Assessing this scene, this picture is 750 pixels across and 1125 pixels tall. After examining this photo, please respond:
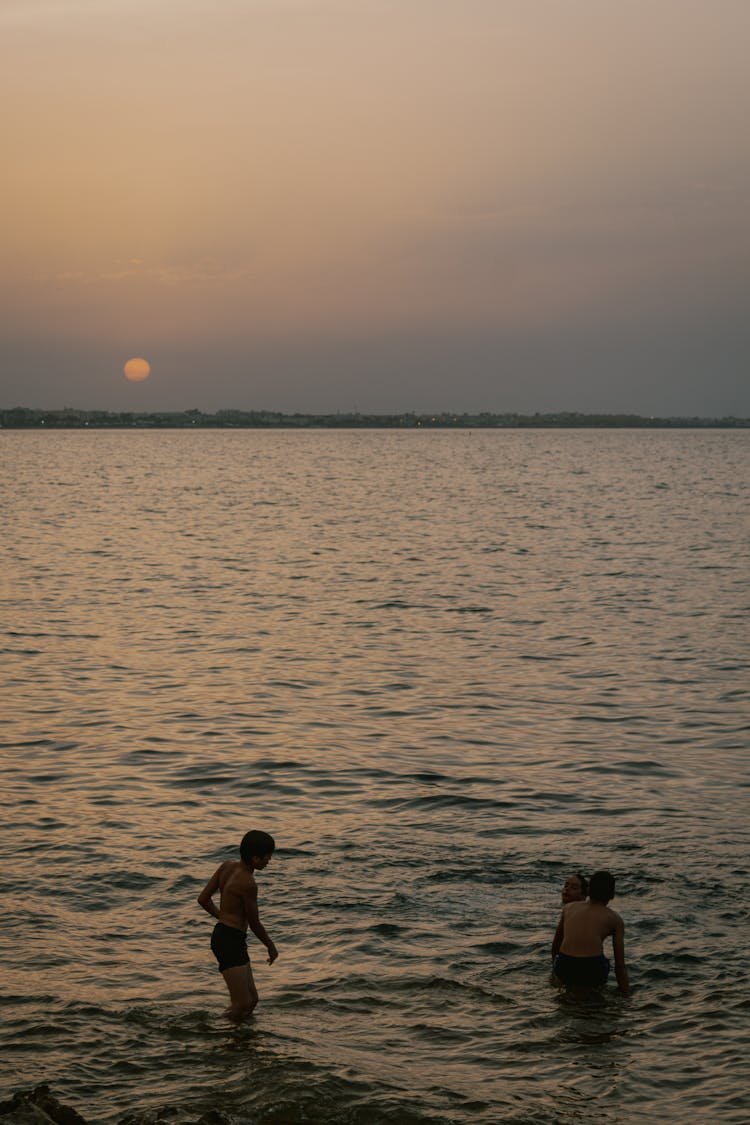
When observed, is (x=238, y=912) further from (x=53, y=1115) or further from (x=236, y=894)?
(x=53, y=1115)

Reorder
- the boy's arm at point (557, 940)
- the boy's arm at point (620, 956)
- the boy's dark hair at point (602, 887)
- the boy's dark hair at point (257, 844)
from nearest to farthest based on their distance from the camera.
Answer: the boy's dark hair at point (257, 844)
the boy's dark hair at point (602, 887)
the boy's arm at point (620, 956)
the boy's arm at point (557, 940)

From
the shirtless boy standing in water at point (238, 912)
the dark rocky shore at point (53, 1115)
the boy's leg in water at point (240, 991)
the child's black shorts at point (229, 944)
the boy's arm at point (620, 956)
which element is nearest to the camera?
the dark rocky shore at point (53, 1115)

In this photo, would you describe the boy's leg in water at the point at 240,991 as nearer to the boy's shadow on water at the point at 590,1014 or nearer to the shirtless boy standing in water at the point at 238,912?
the shirtless boy standing in water at the point at 238,912

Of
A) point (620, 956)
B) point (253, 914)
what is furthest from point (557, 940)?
point (253, 914)

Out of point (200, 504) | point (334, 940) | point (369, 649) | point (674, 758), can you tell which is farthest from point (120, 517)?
point (334, 940)

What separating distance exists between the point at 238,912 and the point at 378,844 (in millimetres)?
6544

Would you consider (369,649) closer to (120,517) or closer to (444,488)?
(120,517)

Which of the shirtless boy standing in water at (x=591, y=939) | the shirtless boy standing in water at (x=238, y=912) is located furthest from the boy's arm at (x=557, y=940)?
the shirtless boy standing in water at (x=238, y=912)

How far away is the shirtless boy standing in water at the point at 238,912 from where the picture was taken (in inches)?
471

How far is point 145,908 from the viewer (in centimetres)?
1612

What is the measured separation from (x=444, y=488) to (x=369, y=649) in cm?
10768

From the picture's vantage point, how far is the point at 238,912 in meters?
12.3

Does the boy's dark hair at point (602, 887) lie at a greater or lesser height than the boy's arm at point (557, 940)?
greater

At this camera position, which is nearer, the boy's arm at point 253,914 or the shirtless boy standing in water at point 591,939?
the boy's arm at point 253,914
